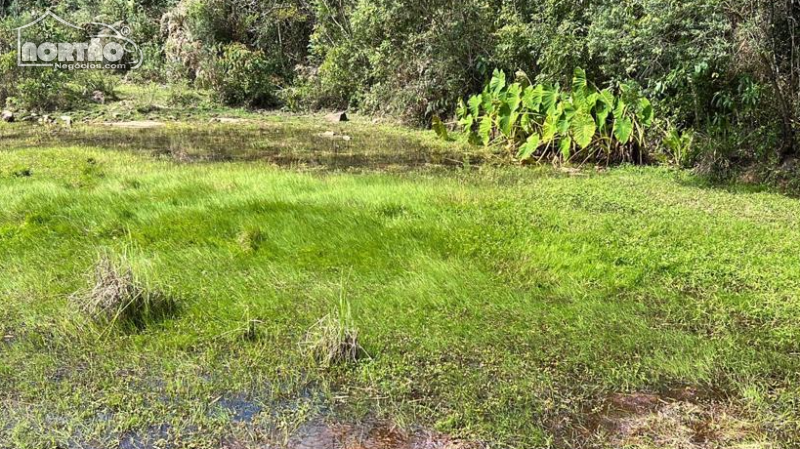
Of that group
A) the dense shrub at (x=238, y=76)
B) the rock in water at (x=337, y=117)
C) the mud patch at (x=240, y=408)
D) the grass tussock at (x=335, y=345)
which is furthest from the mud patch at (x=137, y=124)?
the mud patch at (x=240, y=408)

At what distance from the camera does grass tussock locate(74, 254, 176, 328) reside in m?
3.62

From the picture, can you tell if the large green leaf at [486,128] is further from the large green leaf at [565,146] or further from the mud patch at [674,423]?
the mud patch at [674,423]

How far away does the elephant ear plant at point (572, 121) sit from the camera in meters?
8.91

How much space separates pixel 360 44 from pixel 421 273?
13.1m

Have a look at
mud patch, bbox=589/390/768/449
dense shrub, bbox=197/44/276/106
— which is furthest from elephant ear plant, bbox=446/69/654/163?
dense shrub, bbox=197/44/276/106

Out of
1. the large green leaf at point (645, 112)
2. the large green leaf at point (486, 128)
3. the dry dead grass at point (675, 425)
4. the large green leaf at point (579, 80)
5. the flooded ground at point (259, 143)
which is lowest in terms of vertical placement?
the dry dead grass at point (675, 425)

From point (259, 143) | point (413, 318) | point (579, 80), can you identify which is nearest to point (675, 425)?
point (413, 318)

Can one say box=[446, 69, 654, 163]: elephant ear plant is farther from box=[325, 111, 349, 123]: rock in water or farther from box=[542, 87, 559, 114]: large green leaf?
box=[325, 111, 349, 123]: rock in water

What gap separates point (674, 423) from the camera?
2789 mm

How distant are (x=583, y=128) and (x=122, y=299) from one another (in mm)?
7229

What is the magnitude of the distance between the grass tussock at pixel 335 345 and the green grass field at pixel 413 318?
0.05 metres

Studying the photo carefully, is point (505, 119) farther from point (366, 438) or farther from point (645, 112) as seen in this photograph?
point (366, 438)

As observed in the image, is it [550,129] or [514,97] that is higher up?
[514,97]

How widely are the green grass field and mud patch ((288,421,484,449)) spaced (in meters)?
0.04
